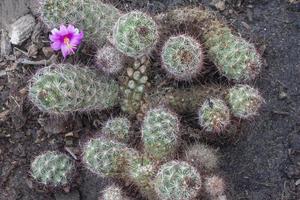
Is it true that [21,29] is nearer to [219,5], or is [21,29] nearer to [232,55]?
[219,5]

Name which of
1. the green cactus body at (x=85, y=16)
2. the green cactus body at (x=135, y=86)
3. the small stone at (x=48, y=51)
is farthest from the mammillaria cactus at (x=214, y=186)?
the small stone at (x=48, y=51)

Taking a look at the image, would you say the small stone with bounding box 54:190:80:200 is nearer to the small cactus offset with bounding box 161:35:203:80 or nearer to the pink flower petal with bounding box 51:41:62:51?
the pink flower petal with bounding box 51:41:62:51

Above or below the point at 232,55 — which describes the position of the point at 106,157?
below

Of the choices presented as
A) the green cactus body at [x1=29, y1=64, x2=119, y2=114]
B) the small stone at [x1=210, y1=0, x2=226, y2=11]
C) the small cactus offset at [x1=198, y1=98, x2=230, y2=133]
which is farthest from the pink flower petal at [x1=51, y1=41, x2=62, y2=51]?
the small stone at [x1=210, y1=0, x2=226, y2=11]

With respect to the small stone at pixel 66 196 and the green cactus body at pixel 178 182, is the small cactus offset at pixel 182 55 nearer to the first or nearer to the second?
the green cactus body at pixel 178 182

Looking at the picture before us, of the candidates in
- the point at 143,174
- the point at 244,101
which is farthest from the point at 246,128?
the point at 143,174

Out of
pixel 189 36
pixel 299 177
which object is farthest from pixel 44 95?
pixel 299 177
